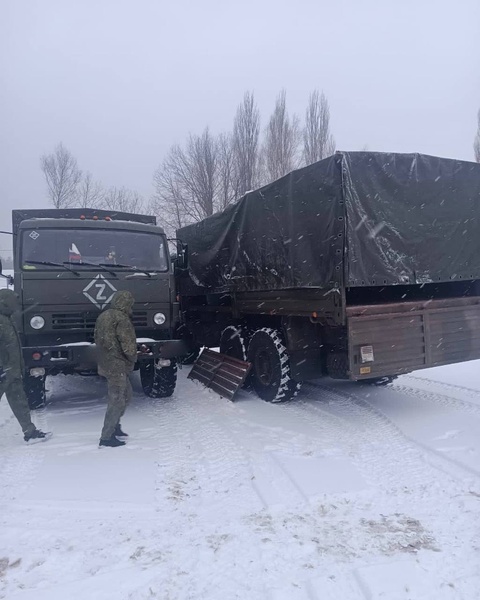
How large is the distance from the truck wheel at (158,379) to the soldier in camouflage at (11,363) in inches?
86.4

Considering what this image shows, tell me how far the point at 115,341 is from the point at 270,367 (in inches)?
114

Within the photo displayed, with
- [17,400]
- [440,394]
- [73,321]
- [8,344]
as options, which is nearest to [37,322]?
[73,321]

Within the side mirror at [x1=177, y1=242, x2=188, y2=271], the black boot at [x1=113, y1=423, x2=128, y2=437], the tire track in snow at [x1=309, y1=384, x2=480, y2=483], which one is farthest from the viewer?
the side mirror at [x1=177, y1=242, x2=188, y2=271]

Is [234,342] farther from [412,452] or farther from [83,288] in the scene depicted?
[412,452]

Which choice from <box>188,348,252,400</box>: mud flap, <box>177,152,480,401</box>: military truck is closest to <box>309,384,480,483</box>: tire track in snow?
<box>177,152,480,401</box>: military truck

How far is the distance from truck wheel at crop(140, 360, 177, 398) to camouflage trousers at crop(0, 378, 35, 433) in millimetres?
2170

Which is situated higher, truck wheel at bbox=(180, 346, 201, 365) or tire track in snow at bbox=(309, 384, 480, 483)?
truck wheel at bbox=(180, 346, 201, 365)

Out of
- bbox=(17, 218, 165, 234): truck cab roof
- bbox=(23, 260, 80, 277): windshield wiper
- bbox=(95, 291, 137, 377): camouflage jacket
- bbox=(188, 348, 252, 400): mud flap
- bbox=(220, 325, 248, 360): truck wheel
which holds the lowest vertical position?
bbox=(188, 348, 252, 400): mud flap

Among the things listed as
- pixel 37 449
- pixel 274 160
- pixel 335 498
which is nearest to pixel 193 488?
pixel 335 498

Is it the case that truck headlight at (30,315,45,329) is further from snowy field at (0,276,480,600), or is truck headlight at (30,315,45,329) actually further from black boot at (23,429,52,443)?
black boot at (23,429,52,443)

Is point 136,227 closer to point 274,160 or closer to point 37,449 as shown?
point 37,449

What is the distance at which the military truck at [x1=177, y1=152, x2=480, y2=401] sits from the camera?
5812 mm

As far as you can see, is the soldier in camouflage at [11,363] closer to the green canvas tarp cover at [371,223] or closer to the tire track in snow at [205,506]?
the tire track in snow at [205,506]

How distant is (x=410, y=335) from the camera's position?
6.14m
